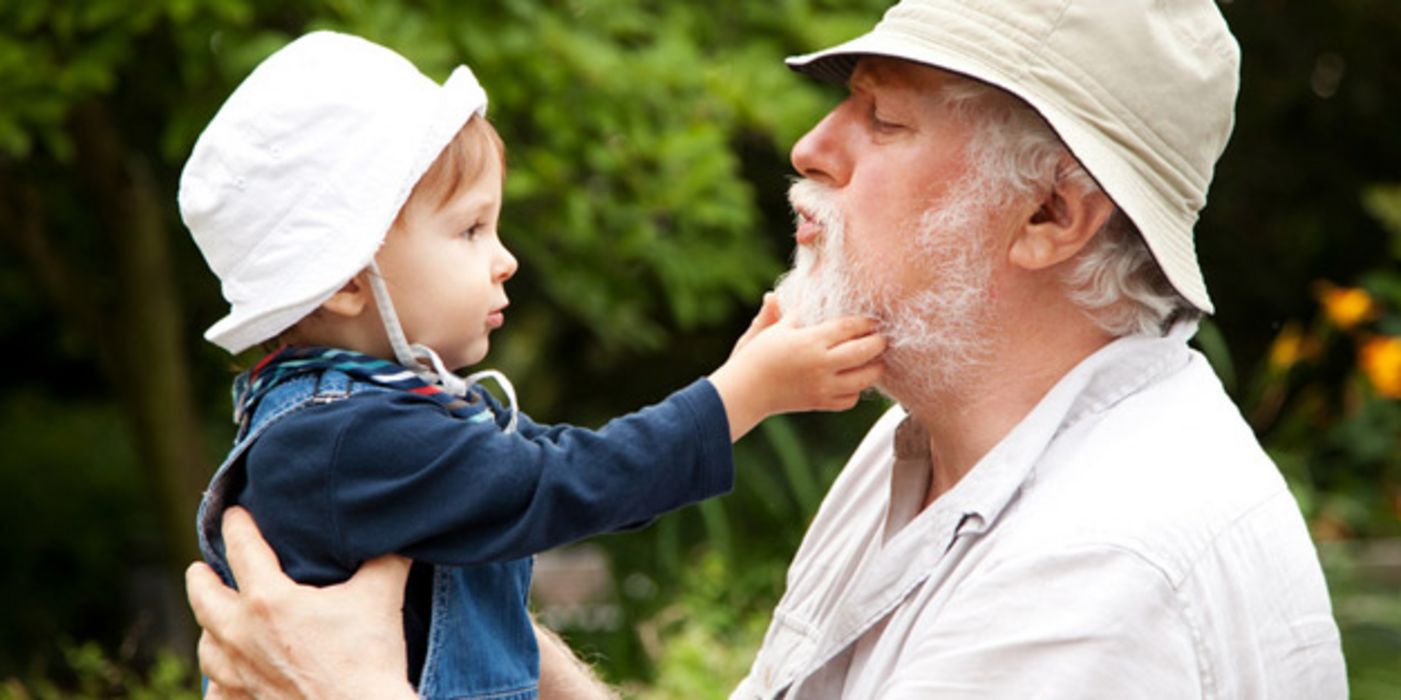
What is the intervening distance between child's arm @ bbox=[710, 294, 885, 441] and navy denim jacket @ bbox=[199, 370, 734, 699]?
0.10 ft

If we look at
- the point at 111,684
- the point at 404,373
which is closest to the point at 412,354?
the point at 404,373

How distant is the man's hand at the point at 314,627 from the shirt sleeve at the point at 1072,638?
63cm

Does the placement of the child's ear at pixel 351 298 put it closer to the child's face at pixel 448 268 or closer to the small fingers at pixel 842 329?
the child's face at pixel 448 268

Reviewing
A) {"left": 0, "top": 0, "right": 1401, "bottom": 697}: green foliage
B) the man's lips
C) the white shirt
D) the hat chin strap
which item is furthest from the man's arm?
{"left": 0, "top": 0, "right": 1401, "bottom": 697}: green foliage

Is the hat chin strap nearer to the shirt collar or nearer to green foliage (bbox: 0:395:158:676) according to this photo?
the shirt collar

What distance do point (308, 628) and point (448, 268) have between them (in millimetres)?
475

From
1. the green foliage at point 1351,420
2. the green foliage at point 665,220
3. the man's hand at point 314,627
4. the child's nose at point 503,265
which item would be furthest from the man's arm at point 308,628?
the green foliage at point 1351,420

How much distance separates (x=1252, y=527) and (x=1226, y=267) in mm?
5944

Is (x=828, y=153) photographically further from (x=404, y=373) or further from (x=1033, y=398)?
(x=404, y=373)

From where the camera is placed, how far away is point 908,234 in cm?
233

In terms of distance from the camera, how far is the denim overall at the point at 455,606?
86.3 inches

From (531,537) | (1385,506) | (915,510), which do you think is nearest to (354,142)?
(531,537)

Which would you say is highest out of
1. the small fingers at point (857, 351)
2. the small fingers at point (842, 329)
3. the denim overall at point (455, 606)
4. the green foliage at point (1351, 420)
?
the small fingers at point (842, 329)

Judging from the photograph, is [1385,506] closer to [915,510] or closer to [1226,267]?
[1226,267]
